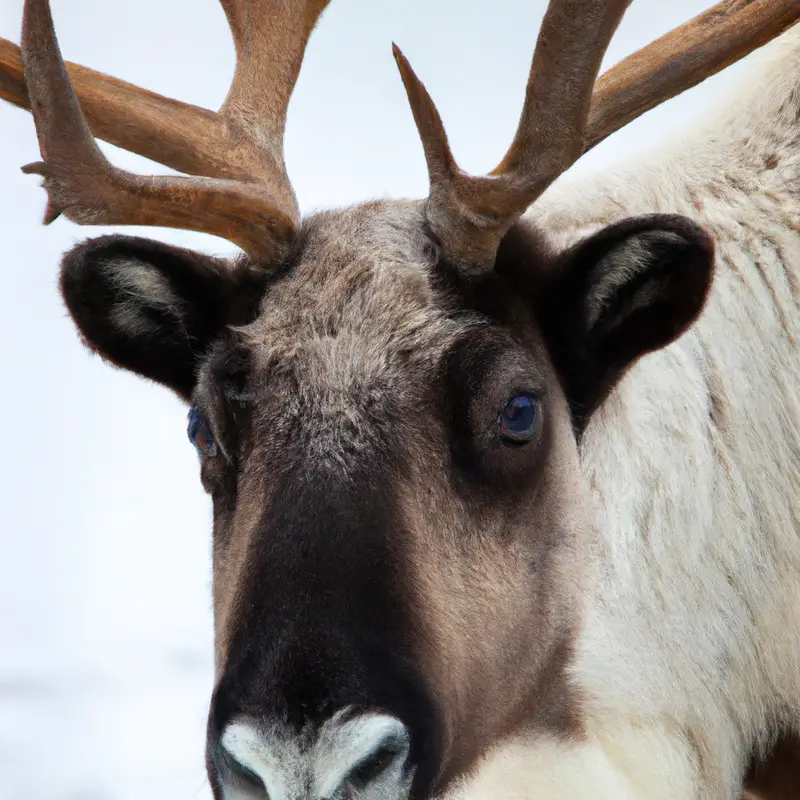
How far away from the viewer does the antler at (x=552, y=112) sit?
10.9ft

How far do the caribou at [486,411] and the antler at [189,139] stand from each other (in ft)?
0.04

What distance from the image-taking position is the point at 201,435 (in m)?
3.62

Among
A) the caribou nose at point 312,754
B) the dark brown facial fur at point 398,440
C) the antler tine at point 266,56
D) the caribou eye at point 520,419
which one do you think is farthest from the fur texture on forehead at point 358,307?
the caribou nose at point 312,754

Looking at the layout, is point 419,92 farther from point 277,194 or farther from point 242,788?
point 242,788

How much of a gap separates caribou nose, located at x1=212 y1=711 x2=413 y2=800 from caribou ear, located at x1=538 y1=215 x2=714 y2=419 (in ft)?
5.11

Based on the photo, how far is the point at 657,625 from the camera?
158 inches

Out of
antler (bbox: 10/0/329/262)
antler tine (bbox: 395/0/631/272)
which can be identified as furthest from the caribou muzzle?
antler (bbox: 10/0/329/262)

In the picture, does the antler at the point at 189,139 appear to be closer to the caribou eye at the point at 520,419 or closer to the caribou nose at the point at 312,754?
the caribou eye at the point at 520,419

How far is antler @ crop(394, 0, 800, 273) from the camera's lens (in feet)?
10.9

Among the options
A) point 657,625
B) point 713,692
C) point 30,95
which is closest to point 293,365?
point 30,95

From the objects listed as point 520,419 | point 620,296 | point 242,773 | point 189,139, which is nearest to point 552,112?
point 620,296

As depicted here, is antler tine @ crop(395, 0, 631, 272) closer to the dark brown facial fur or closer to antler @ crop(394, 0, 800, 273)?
antler @ crop(394, 0, 800, 273)

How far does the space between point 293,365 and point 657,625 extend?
1761mm

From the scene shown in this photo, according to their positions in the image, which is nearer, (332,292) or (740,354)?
(332,292)
